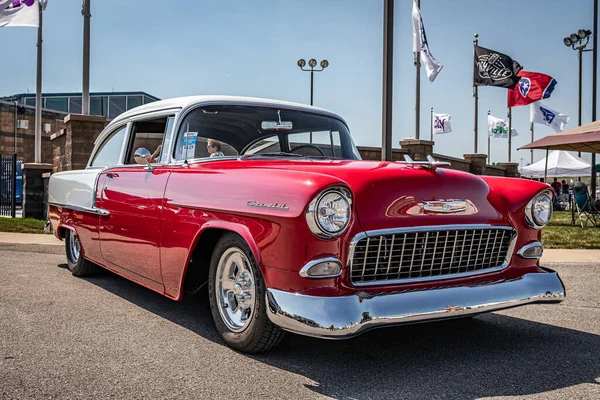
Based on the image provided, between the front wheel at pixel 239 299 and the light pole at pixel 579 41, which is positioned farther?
the light pole at pixel 579 41

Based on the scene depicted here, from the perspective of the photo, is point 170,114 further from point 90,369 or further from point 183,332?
point 90,369

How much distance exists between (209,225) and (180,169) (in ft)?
2.31

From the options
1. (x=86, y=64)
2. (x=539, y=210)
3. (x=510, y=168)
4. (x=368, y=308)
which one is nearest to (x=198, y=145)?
(x=368, y=308)

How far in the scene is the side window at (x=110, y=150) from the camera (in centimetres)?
517

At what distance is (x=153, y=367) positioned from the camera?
10.2 ft

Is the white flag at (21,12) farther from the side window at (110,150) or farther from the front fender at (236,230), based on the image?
the front fender at (236,230)

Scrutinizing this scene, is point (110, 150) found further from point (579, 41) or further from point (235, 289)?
point (579, 41)

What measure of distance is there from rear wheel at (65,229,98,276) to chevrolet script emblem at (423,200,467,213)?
12.1 feet

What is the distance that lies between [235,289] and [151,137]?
1919mm

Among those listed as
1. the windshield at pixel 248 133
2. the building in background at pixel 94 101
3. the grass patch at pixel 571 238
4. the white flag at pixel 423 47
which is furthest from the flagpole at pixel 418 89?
the building in background at pixel 94 101

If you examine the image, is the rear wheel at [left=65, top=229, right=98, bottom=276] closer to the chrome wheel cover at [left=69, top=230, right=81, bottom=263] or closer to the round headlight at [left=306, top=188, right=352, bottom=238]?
the chrome wheel cover at [left=69, top=230, right=81, bottom=263]

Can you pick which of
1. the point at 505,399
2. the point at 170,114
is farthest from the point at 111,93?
the point at 505,399

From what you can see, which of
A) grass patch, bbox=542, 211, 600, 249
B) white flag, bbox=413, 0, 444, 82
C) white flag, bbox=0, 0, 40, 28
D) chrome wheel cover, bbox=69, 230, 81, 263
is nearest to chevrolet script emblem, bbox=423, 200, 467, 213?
chrome wheel cover, bbox=69, 230, 81, 263

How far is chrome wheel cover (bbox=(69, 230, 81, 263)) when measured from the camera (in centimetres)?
594
